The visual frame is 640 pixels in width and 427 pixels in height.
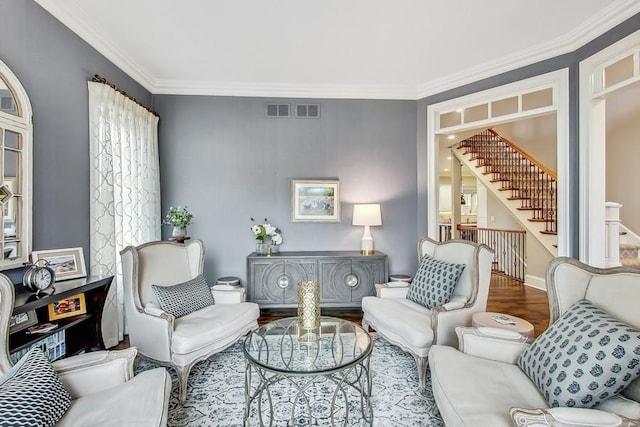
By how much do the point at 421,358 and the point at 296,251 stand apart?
91.2 inches

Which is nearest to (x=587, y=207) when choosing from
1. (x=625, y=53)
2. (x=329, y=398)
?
(x=625, y=53)

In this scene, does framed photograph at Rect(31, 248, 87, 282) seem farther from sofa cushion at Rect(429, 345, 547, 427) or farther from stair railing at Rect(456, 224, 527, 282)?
stair railing at Rect(456, 224, 527, 282)

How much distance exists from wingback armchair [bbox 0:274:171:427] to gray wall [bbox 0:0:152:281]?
1.19 metres

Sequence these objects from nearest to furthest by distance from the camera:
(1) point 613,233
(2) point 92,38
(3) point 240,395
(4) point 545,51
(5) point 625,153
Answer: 1. (3) point 240,395
2. (2) point 92,38
3. (4) point 545,51
4. (1) point 613,233
5. (5) point 625,153

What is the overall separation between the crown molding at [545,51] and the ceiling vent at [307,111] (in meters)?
1.44

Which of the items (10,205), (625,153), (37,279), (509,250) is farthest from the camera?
(509,250)

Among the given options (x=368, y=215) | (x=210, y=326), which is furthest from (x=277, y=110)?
(x=210, y=326)

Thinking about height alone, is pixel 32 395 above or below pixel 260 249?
below

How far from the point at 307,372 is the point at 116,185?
8.94 feet

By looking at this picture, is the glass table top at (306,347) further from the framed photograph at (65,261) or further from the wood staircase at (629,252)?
the wood staircase at (629,252)

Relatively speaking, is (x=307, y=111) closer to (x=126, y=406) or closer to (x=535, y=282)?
(x=126, y=406)

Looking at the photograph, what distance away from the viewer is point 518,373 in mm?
1700

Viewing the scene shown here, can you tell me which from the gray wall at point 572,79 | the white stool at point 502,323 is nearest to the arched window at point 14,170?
the white stool at point 502,323

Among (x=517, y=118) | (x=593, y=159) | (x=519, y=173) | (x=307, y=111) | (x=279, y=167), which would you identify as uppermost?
(x=307, y=111)
